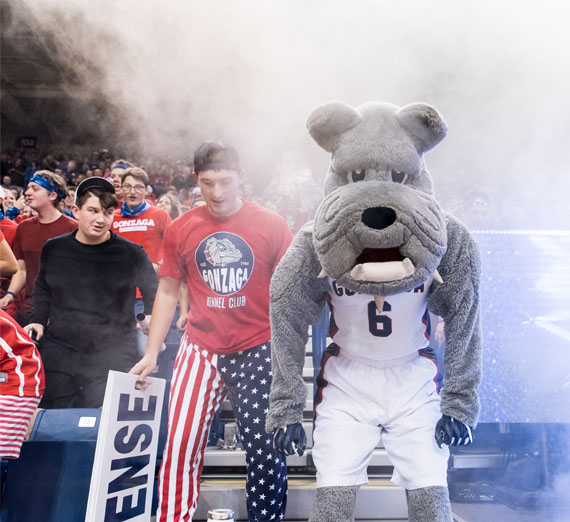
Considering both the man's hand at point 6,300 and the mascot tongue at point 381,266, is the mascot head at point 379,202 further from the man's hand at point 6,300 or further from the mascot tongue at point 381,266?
the man's hand at point 6,300

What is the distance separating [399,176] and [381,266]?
0.26 metres

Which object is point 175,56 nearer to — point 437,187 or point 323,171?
point 323,171

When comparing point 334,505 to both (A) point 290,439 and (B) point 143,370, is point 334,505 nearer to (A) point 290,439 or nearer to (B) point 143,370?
(A) point 290,439

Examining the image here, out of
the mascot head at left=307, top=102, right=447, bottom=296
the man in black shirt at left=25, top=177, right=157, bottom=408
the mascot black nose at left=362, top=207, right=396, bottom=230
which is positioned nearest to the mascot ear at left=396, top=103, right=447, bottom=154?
the mascot head at left=307, top=102, right=447, bottom=296

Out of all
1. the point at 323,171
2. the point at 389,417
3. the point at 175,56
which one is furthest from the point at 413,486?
the point at 175,56

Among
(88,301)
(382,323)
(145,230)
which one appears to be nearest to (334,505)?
(382,323)

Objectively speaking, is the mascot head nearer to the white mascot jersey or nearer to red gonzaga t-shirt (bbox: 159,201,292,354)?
the white mascot jersey

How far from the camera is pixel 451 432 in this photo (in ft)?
3.94

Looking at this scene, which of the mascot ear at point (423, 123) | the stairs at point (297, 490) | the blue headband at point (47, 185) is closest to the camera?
the mascot ear at point (423, 123)

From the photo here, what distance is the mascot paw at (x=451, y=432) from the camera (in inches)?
47.4

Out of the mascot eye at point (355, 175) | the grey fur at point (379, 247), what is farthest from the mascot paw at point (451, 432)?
the mascot eye at point (355, 175)

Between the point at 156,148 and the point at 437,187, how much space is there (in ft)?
4.87

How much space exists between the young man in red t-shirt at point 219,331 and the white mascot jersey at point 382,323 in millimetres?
537

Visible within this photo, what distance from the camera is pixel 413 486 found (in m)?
1.21
